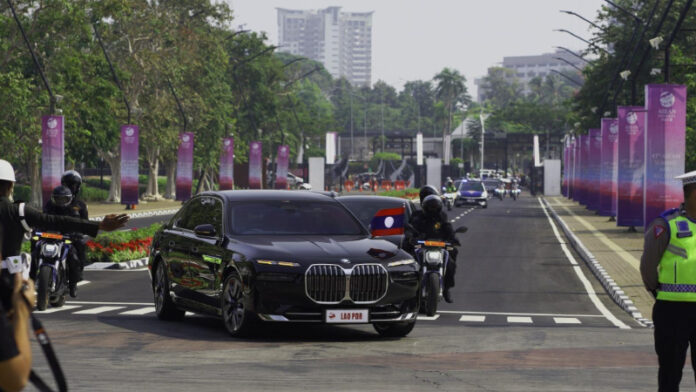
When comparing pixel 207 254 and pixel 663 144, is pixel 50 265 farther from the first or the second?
pixel 663 144

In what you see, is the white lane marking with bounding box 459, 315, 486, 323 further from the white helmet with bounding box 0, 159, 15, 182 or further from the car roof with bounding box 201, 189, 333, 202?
the white helmet with bounding box 0, 159, 15, 182

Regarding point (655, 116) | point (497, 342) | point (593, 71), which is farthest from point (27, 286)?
point (593, 71)

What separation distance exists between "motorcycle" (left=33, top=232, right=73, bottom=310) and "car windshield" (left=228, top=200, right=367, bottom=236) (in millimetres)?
3034

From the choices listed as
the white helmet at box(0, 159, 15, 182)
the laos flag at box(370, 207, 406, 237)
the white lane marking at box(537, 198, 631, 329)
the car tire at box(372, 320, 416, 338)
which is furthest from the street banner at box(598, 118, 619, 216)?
the white helmet at box(0, 159, 15, 182)

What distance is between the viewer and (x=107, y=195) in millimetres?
91688

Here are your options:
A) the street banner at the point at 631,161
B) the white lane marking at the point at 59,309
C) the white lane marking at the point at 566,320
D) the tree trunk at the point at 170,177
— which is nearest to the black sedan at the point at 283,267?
the white lane marking at the point at 59,309

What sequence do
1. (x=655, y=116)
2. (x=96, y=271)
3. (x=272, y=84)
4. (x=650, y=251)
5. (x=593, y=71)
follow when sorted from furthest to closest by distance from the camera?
(x=272, y=84) → (x=593, y=71) → (x=655, y=116) → (x=96, y=271) → (x=650, y=251)

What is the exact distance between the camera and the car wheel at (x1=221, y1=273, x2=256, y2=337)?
1373cm

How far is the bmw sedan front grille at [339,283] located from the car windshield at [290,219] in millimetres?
1212

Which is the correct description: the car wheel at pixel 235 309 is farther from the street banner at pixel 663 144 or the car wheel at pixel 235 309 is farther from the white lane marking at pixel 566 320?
the street banner at pixel 663 144

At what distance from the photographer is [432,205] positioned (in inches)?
693

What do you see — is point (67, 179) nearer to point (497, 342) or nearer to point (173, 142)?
point (497, 342)

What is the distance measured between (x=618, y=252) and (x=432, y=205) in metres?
19.5

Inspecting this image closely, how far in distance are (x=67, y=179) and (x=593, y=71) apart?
65.3 m
